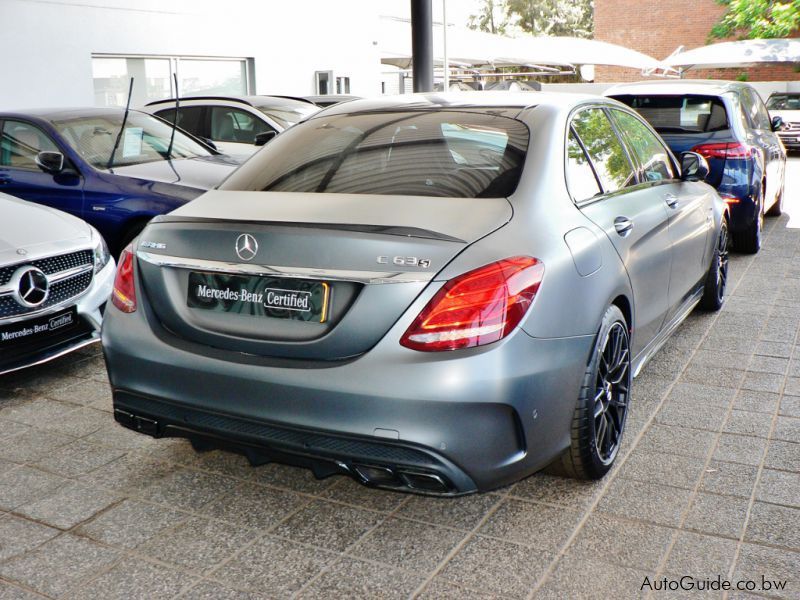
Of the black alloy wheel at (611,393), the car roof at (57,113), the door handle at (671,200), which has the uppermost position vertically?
the car roof at (57,113)

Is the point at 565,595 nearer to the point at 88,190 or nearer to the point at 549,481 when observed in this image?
the point at 549,481

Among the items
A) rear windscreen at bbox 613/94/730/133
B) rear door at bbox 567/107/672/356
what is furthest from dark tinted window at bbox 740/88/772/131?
rear door at bbox 567/107/672/356

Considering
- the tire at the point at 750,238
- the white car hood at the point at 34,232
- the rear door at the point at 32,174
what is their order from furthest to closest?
the tire at the point at 750,238 < the rear door at the point at 32,174 < the white car hood at the point at 34,232

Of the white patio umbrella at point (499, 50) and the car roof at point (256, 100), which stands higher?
the white patio umbrella at point (499, 50)

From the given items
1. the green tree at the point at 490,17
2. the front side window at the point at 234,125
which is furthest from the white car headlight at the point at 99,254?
Result: the green tree at the point at 490,17

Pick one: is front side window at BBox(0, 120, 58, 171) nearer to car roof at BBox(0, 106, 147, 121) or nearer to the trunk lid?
car roof at BBox(0, 106, 147, 121)

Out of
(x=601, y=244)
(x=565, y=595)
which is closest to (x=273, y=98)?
(x=601, y=244)

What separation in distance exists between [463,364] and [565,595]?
2.69ft

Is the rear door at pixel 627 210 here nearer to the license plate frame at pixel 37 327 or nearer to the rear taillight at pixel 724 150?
the license plate frame at pixel 37 327

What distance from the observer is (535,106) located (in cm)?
389

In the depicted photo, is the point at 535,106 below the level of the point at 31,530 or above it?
above

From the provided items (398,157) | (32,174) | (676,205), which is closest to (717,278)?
(676,205)

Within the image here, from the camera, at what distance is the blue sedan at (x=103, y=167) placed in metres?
7.02

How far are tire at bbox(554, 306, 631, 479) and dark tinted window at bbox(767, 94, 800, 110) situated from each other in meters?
22.1
